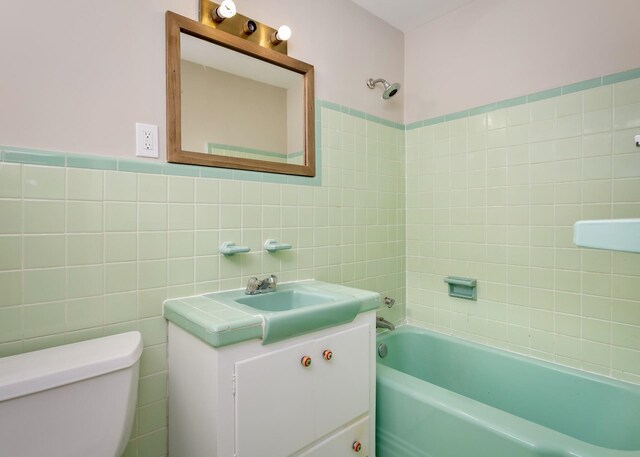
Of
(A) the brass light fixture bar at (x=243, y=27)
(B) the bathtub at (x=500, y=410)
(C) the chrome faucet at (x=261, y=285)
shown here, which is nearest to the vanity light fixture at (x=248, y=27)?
(A) the brass light fixture bar at (x=243, y=27)

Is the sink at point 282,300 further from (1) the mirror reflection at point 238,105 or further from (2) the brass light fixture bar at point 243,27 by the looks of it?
(2) the brass light fixture bar at point 243,27

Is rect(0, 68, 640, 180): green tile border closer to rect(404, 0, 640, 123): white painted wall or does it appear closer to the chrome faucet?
rect(404, 0, 640, 123): white painted wall

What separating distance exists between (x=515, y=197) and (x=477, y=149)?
351 mm

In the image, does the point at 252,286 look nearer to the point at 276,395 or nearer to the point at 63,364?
the point at 276,395

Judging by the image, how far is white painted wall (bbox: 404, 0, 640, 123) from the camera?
4.75ft

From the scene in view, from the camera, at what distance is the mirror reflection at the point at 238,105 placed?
129 cm

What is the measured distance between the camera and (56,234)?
3.34 feet

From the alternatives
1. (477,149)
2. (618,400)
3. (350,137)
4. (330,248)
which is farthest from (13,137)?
(618,400)

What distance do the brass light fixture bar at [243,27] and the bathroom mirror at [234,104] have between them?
29mm

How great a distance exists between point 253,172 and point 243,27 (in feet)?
2.04

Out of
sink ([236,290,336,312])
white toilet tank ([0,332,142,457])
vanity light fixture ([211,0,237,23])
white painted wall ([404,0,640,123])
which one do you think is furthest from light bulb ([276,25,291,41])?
white toilet tank ([0,332,142,457])

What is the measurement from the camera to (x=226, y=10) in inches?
50.1

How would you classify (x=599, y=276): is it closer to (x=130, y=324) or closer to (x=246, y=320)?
(x=246, y=320)

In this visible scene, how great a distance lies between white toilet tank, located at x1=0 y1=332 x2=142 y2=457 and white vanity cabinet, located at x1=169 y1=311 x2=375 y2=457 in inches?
7.8
